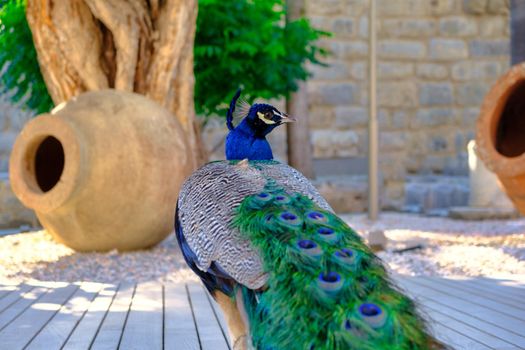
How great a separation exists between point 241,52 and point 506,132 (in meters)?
3.49

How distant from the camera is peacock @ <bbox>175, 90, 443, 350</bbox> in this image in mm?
2199

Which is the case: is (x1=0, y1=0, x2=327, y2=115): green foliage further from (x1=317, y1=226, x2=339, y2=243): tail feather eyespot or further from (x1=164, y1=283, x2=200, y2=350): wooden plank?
Answer: (x1=317, y1=226, x2=339, y2=243): tail feather eyespot

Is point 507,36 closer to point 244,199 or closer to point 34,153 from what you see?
point 34,153

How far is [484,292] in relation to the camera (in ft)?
16.4

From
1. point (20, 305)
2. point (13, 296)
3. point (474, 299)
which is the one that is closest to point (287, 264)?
point (474, 299)

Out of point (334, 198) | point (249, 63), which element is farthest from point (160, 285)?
point (334, 198)

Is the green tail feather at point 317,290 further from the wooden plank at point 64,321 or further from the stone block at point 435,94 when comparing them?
the stone block at point 435,94

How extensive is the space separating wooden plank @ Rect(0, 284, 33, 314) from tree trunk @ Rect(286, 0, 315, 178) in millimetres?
7594

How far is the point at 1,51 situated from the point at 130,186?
12.2 feet

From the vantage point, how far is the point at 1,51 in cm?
919

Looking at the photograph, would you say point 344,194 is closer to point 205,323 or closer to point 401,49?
point 401,49

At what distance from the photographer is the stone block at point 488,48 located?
47.4 feet

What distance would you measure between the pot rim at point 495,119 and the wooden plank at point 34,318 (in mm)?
4156

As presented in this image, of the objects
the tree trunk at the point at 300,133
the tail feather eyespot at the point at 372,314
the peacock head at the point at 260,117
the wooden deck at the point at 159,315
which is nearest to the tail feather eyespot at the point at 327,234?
the tail feather eyespot at the point at 372,314
